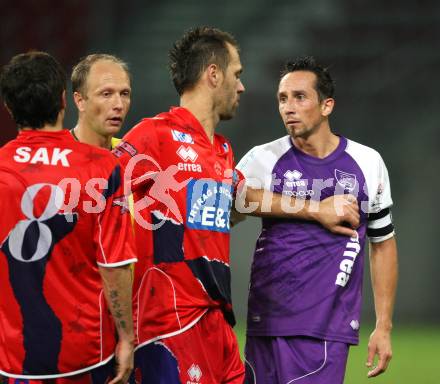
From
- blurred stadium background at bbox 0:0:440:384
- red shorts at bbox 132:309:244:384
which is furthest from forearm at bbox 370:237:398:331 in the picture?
blurred stadium background at bbox 0:0:440:384

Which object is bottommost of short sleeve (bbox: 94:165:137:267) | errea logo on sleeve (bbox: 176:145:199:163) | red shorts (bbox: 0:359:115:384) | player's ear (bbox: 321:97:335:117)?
red shorts (bbox: 0:359:115:384)

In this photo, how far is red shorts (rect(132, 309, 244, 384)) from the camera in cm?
395

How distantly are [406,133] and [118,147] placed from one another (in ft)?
28.3

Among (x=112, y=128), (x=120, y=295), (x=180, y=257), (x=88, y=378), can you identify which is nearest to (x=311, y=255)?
(x=180, y=257)

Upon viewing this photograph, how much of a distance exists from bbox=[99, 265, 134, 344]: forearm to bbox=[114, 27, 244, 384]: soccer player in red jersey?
39cm

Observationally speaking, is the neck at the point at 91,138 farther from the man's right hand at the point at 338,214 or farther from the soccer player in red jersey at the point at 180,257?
the man's right hand at the point at 338,214

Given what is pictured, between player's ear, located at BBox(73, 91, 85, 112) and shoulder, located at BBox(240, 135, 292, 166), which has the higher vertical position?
player's ear, located at BBox(73, 91, 85, 112)

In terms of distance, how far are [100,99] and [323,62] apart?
7612mm

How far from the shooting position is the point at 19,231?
350 cm

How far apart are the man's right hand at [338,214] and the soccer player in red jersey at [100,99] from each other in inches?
47.4

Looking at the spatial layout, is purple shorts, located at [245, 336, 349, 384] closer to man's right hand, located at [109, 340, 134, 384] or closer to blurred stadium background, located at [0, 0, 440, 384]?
man's right hand, located at [109, 340, 134, 384]

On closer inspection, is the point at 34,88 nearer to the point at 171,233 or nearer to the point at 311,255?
the point at 171,233

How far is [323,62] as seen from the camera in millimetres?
12383

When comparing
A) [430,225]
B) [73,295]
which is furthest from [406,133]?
[73,295]
